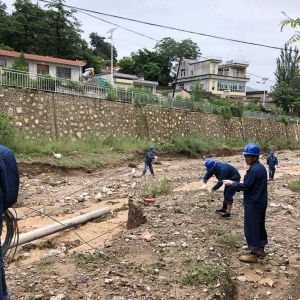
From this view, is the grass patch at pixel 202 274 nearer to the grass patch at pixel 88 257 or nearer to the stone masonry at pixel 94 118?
the grass patch at pixel 88 257

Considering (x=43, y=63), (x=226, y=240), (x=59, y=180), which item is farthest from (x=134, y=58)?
(x=226, y=240)

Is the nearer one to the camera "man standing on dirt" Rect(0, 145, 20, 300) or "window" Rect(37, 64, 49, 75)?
"man standing on dirt" Rect(0, 145, 20, 300)

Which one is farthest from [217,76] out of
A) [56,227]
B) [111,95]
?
[56,227]

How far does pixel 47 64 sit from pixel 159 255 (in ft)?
109

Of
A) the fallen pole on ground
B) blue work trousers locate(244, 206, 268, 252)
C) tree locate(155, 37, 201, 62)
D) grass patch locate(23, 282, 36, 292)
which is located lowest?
the fallen pole on ground

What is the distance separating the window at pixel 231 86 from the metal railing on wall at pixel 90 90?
2936cm

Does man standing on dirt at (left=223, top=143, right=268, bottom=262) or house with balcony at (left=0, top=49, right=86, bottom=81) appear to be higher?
house with balcony at (left=0, top=49, right=86, bottom=81)

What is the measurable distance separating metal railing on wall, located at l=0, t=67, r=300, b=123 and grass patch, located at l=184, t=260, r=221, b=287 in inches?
572

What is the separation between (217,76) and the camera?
190 feet

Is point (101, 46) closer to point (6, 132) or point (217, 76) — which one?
point (217, 76)

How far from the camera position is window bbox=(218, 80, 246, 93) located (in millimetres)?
59344

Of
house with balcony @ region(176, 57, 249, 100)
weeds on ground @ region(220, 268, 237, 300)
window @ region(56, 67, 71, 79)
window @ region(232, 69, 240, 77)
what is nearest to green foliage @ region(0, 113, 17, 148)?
weeds on ground @ region(220, 268, 237, 300)

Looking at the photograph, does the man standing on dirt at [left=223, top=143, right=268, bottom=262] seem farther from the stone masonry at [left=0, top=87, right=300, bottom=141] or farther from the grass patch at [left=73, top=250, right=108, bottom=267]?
the stone masonry at [left=0, top=87, right=300, bottom=141]

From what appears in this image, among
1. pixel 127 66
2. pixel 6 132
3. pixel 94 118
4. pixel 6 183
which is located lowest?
pixel 6 132
